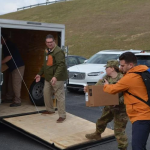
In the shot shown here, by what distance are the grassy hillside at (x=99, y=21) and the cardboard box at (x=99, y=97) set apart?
27821 mm

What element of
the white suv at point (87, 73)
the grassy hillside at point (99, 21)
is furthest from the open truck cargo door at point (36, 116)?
the grassy hillside at point (99, 21)

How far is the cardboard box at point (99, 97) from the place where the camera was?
4426 millimetres

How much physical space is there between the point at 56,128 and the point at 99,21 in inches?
1646

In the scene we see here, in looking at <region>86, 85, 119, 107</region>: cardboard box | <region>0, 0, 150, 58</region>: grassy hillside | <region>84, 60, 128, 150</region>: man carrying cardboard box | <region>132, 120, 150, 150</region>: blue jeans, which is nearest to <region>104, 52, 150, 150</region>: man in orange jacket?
<region>132, 120, 150, 150</region>: blue jeans

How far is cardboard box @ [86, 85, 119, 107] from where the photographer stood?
14.5ft

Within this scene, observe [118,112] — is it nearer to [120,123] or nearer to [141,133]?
[120,123]

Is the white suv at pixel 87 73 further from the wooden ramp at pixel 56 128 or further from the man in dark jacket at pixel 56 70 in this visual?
the man in dark jacket at pixel 56 70

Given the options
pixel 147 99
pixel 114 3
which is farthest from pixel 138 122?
pixel 114 3

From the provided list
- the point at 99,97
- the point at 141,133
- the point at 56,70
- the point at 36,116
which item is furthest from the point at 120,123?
the point at 36,116

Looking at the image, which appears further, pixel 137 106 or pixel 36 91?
pixel 36 91

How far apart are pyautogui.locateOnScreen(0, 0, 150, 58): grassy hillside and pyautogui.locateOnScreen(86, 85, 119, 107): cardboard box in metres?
27.8

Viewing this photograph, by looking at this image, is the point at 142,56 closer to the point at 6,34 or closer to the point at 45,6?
the point at 6,34

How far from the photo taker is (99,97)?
175 inches

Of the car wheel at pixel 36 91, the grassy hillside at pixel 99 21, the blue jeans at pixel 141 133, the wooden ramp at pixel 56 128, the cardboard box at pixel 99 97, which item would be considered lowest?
the wooden ramp at pixel 56 128
